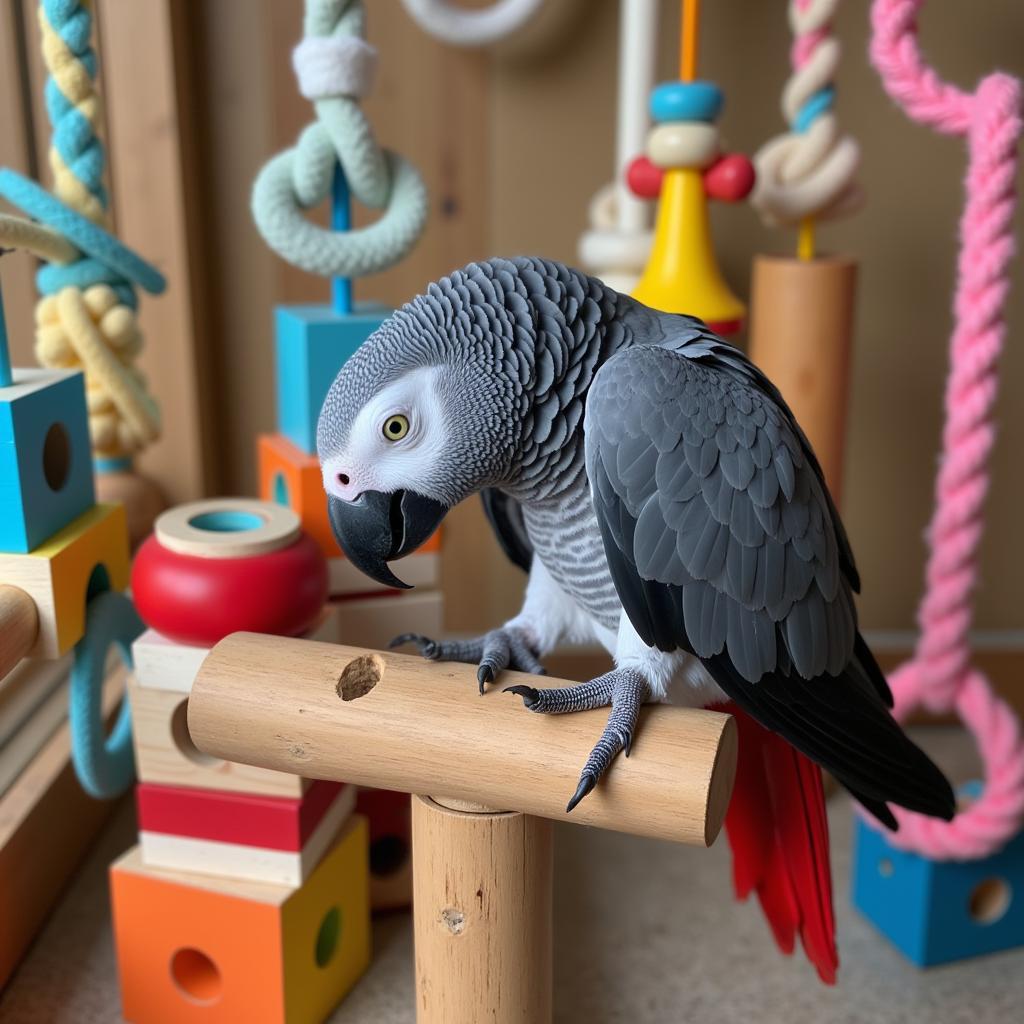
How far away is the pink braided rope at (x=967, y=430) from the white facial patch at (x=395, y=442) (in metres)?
Result: 0.54

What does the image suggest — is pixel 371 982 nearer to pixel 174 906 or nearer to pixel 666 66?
pixel 174 906

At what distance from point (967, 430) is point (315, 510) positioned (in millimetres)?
549

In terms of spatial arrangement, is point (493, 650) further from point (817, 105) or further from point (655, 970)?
point (817, 105)

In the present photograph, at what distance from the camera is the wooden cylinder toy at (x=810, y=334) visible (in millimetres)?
984

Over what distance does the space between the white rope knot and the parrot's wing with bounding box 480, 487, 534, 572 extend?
328mm

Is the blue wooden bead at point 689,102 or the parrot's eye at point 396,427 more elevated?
the blue wooden bead at point 689,102

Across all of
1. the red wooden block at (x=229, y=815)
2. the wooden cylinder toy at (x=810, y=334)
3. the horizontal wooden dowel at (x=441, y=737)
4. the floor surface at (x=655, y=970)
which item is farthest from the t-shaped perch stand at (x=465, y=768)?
the wooden cylinder toy at (x=810, y=334)

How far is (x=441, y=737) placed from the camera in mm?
558

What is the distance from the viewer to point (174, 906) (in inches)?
31.9

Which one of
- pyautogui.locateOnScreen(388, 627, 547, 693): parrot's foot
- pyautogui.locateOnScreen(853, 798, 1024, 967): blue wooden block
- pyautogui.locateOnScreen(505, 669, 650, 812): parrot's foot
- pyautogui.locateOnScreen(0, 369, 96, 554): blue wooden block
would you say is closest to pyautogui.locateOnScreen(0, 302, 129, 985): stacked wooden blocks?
pyautogui.locateOnScreen(0, 369, 96, 554): blue wooden block

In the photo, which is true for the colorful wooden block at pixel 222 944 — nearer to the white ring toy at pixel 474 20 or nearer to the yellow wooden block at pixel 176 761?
the yellow wooden block at pixel 176 761

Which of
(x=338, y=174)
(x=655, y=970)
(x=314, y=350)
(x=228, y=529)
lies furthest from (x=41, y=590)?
(x=655, y=970)

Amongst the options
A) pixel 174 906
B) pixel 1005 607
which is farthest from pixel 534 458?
pixel 1005 607

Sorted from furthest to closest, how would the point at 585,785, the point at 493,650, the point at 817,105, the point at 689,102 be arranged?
1. the point at 817,105
2. the point at 689,102
3. the point at 493,650
4. the point at 585,785
